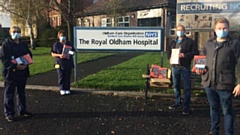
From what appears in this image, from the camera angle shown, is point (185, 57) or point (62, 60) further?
point (62, 60)

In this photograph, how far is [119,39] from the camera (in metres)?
8.30

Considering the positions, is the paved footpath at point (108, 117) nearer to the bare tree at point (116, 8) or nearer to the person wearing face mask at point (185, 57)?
the person wearing face mask at point (185, 57)

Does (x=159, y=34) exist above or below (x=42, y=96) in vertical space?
above

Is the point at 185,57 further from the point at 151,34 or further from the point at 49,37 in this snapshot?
the point at 49,37

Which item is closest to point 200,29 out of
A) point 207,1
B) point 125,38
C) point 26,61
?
point 207,1

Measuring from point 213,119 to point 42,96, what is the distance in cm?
473

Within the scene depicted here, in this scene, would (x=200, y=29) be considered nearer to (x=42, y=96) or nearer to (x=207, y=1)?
(x=207, y=1)

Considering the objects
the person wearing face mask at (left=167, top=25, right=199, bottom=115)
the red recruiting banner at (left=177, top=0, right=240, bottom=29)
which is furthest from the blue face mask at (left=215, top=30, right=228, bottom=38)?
the red recruiting banner at (left=177, top=0, right=240, bottom=29)

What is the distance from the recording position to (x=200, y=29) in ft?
28.3

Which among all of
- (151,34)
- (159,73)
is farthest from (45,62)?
(159,73)

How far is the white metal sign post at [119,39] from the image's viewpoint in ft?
26.2

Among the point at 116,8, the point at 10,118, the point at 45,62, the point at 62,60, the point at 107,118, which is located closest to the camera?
the point at 10,118

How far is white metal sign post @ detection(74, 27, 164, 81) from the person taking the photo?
7.97 meters

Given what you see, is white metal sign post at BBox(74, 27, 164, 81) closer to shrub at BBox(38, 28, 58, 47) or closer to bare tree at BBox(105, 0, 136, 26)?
bare tree at BBox(105, 0, 136, 26)
